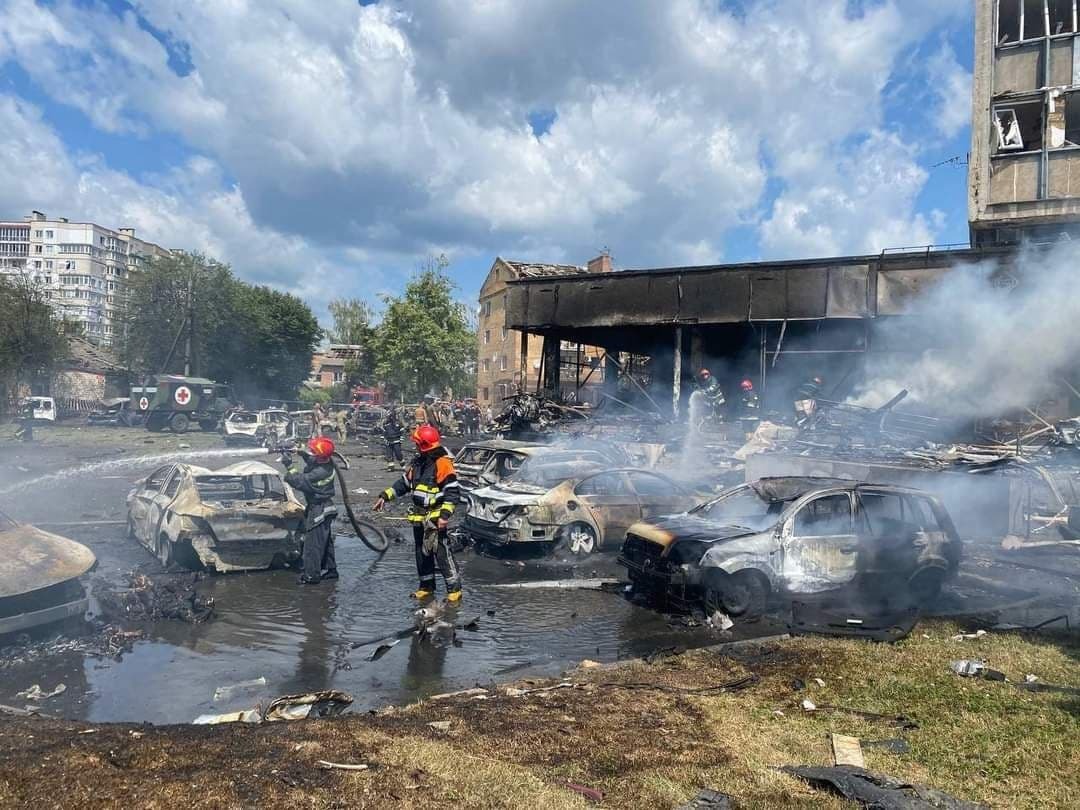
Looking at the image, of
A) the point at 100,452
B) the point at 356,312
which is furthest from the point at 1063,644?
the point at 356,312

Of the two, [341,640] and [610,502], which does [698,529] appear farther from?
[341,640]

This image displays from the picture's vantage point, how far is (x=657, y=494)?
443 inches

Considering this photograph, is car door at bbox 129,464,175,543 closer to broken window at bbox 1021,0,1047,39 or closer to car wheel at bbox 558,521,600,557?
car wheel at bbox 558,521,600,557

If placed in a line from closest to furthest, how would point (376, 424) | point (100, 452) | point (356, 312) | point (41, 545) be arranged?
point (41, 545)
point (100, 452)
point (376, 424)
point (356, 312)

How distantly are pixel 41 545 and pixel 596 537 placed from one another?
6676mm

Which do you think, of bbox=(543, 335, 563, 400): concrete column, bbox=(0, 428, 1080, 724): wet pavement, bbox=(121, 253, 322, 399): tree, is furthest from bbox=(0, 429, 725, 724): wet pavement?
bbox=(121, 253, 322, 399): tree

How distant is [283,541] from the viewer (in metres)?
9.09

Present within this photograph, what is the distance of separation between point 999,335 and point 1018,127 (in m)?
13.2

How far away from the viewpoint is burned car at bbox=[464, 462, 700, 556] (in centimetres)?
1026

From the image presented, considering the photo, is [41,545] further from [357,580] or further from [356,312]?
[356,312]

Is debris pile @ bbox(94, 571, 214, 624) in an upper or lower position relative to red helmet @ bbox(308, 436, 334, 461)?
lower

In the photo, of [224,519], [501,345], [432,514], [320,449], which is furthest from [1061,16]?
[501,345]

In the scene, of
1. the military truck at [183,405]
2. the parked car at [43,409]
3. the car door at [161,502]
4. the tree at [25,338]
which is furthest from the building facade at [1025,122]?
the tree at [25,338]

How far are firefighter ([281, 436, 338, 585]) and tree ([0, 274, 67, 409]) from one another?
3873 cm
